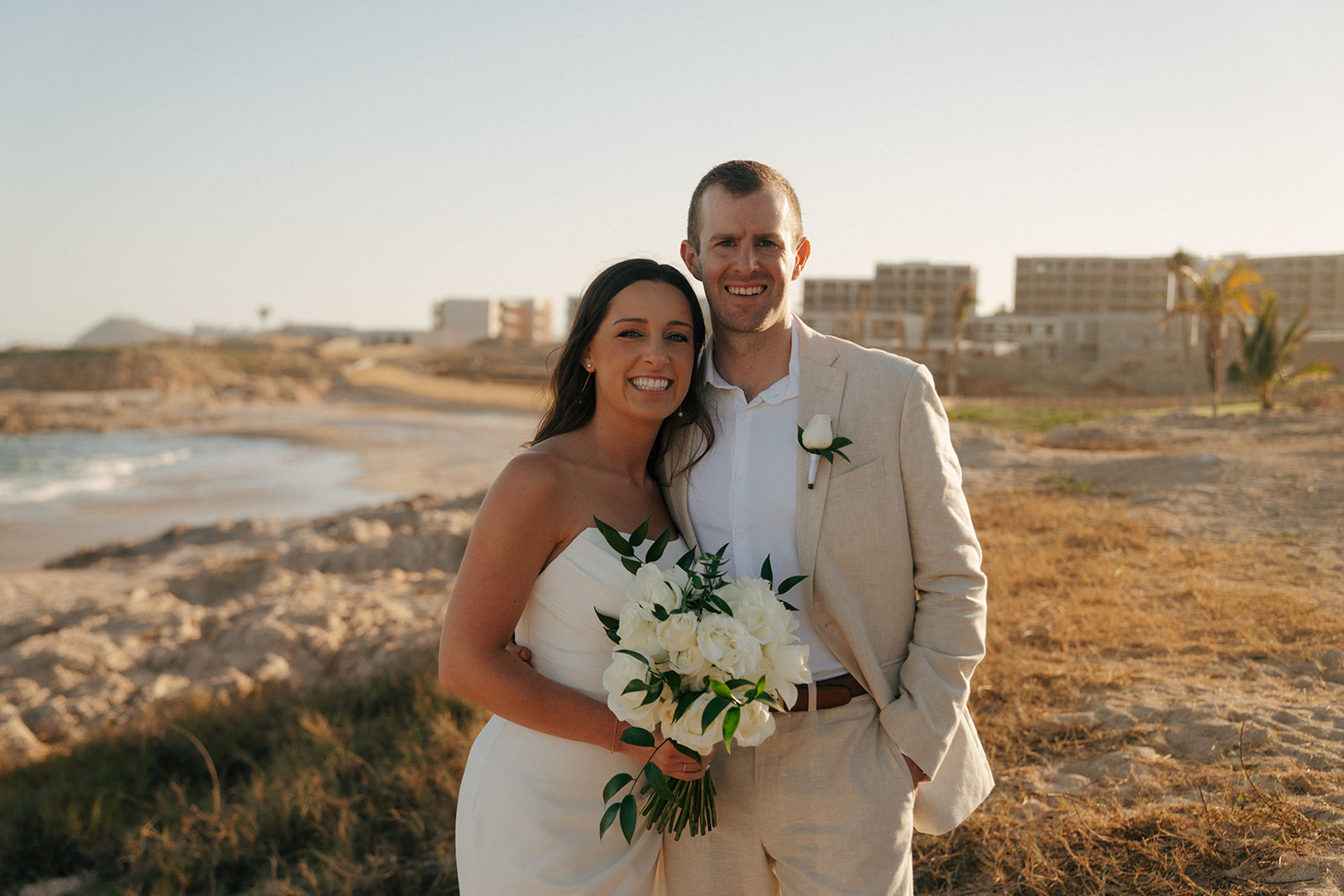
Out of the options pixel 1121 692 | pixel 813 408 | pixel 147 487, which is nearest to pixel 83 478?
pixel 147 487

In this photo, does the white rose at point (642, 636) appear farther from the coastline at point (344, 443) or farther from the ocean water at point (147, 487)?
the ocean water at point (147, 487)

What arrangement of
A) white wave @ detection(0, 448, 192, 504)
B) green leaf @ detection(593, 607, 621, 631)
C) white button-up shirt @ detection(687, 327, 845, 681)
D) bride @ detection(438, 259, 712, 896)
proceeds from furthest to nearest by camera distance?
1. white wave @ detection(0, 448, 192, 504)
2. white button-up shirt @ detection(687, 327, 845, 681)
3. bride @ detection(438, 259, 712, 896)
4. green leaf @ detection(593, 607, 621, 631)

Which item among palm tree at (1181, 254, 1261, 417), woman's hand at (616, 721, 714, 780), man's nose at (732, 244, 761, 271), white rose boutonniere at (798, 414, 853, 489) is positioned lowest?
woman's hand at (616, 721, 714, 780)

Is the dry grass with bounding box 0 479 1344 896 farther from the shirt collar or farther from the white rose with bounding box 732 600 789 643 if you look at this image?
the shirt collar

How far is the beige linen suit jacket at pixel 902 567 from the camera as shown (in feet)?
8.18

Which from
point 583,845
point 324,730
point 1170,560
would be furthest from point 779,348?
point 1170,560

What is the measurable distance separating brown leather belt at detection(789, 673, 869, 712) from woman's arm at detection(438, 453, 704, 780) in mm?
518

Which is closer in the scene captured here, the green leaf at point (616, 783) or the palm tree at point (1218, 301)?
the green leaf at point (616, 783)

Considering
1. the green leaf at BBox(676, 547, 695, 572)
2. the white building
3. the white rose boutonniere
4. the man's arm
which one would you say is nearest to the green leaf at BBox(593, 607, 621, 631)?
the green leaf at BBox(676, 547, 695, 572)

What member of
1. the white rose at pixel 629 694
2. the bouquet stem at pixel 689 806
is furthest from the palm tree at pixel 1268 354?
the white rose at pixel 629 694

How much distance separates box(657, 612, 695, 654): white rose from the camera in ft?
6.77

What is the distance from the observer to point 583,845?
254 centimetres

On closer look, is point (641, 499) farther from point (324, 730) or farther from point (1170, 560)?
point (1170, 560)

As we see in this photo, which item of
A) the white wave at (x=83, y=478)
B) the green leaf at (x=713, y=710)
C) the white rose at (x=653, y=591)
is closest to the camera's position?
the green leaf at (x=713, y=710)
